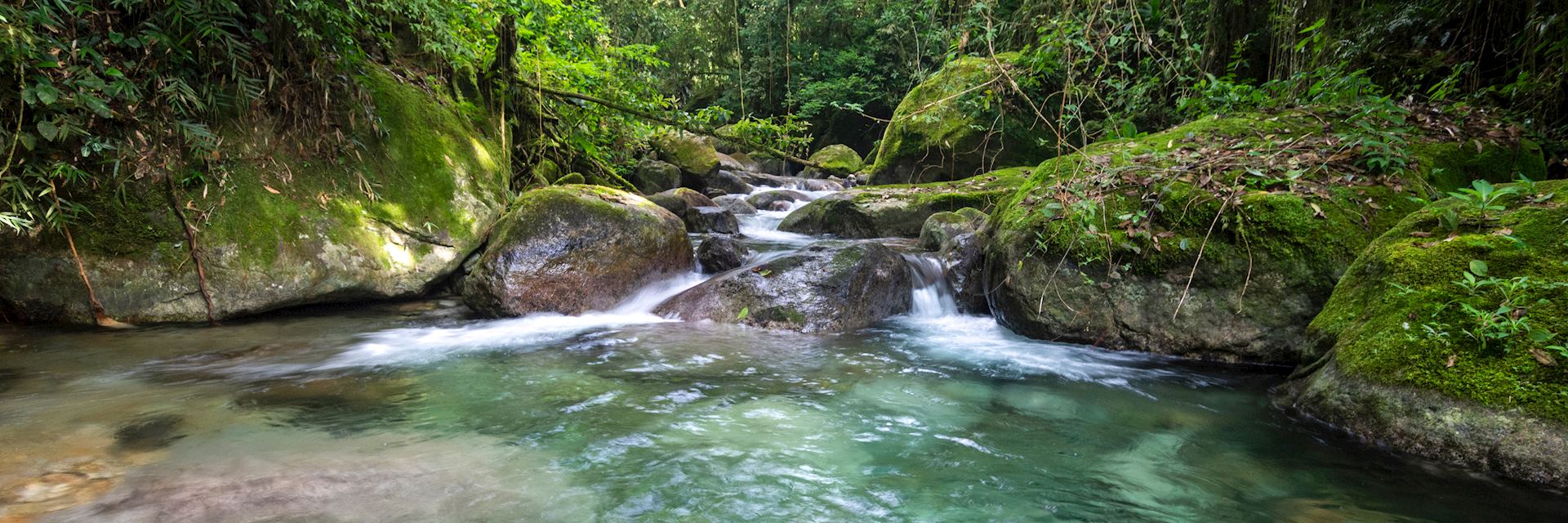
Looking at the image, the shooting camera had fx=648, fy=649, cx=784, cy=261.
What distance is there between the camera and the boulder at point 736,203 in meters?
12.6

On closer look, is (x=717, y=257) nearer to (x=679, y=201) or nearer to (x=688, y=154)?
(x=679, y=201)

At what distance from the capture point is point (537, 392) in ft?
12.3

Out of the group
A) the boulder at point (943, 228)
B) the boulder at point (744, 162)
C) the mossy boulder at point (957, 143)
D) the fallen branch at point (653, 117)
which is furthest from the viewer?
the boulder at point (744, 162)

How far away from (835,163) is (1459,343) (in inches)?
634

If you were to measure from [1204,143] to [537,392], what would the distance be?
17.5 ft

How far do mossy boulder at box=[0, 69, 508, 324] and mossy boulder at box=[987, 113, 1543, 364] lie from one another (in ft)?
16.9

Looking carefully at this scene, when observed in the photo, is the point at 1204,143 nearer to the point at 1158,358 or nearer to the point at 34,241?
the point at 1158,358

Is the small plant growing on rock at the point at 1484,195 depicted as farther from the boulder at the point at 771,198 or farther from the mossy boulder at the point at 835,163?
the mossy boulder at the point at 835,163

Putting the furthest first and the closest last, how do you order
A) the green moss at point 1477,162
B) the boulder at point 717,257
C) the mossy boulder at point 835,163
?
the mossy boulder at point 835,163, the boulder at point 717,257, the green moss at point 1477,162

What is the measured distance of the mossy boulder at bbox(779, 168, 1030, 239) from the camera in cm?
972

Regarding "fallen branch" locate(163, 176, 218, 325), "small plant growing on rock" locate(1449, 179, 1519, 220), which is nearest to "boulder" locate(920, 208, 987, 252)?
"small plant growing on rock" locate(1449, 179, 1519, 220)

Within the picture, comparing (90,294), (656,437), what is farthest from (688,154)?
(656,437)

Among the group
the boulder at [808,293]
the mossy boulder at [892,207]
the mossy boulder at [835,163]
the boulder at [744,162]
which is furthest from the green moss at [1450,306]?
the boulder at [744,162]

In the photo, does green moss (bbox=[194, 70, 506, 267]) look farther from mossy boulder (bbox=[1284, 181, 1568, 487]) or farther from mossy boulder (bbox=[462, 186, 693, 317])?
mossy boulder (bbox=[1284, 181, 1568, 487])
